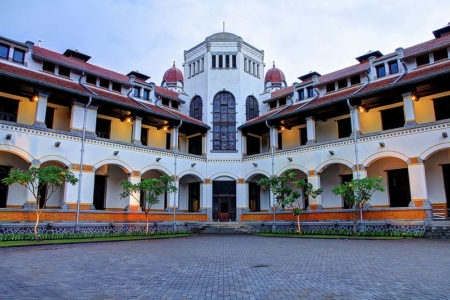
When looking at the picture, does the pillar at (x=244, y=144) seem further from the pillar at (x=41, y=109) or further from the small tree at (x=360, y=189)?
the pillar at (x=41, y=109)

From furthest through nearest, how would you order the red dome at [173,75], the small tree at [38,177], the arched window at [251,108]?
the red dome at [173,75]
the arched window at [251,108]
the small tree at [38,177]

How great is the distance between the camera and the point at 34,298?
18.3 ft

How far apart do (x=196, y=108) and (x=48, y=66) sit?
12.8 meters

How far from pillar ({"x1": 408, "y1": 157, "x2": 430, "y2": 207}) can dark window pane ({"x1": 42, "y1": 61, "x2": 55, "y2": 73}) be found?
24371 millimetres

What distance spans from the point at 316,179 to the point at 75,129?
54.8 feet

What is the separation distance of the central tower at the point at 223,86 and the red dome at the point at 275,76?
2.40 meters

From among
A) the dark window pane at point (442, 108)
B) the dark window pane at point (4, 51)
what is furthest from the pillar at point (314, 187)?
the dark window pane at point (4, 51)

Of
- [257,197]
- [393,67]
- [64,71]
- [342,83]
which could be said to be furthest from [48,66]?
[393,67]

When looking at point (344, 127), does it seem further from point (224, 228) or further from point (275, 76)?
point (275, 76)

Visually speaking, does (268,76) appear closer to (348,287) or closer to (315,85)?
(315,85)

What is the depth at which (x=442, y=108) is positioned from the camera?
20531 mm

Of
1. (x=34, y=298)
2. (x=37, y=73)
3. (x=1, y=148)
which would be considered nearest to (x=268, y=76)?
(x=37, y=73)

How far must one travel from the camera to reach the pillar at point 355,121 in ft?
73.6

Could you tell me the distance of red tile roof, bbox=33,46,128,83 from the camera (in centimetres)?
2353
